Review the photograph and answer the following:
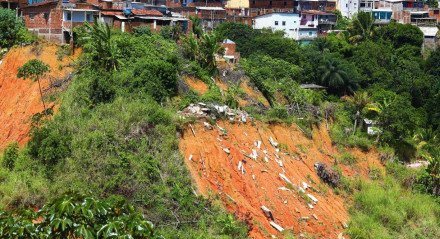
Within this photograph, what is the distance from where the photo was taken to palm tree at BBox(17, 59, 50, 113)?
3133 centimetres

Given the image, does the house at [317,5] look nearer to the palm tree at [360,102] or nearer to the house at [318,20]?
the house at [318,20]

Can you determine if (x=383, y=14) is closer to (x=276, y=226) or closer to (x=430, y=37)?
(x=430, y=37)

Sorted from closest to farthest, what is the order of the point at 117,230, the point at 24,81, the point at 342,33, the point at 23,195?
the point at 117,230 < the point at 23,195 < the point at 24,81 < the point at 342,33

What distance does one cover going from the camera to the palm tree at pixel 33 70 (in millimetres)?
31328

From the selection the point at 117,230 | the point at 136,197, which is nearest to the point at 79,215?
the point at 117,230

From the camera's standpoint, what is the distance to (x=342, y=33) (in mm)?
55875

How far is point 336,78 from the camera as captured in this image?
44.7m

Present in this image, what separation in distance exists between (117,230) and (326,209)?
18.7 m

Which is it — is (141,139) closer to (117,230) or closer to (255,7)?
(117,230)

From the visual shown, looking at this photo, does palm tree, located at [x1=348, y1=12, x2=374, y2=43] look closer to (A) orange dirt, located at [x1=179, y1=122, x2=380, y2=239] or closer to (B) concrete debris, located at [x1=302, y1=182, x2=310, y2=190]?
(A) orange dirt, located at [x1=179, y1=122, x2=380, y2=239]

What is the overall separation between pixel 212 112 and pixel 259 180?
3.78 metres

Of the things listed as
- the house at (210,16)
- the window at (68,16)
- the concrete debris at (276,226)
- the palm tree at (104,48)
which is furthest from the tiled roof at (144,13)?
the concrete debris at (276,226)

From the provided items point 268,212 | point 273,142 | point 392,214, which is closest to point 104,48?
point 273,142

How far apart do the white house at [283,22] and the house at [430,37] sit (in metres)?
10.6
